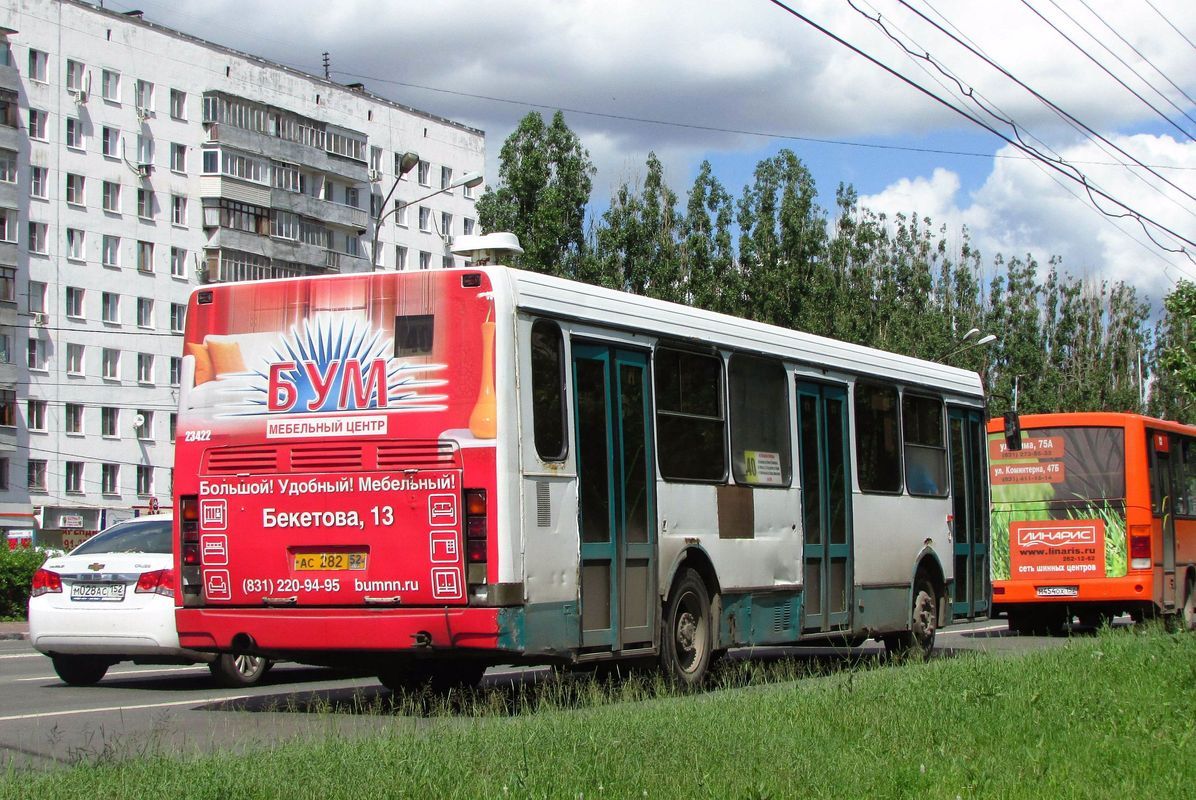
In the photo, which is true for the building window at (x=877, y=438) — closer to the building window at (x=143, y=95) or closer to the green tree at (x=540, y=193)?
the green tree at (x=540, y=193)

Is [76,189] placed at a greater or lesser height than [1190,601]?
greater

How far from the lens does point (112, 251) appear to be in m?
70.9

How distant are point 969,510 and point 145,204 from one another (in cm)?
5973

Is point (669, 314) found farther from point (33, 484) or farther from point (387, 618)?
point (33, 484)

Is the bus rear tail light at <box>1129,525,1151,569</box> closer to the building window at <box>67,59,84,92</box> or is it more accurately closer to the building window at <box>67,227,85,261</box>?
the building window at <box>67,227,85,261</box>

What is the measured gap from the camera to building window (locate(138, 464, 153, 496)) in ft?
235

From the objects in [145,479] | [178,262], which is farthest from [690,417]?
[178,262]

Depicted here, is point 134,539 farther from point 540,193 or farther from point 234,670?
point 540,193

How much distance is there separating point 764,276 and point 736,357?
132ft

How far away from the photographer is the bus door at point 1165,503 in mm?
23672

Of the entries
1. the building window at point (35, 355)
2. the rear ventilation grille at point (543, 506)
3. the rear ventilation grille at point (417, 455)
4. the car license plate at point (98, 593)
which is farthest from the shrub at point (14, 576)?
the building window at point (35, 355)

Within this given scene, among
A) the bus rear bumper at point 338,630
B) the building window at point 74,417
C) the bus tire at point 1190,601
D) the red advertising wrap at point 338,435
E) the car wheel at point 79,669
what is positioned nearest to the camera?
the bus rear bumper at point 338,630

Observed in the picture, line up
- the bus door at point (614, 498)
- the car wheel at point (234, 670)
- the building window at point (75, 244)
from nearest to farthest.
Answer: the bus door at point (614, 498) < the car wheel at point (234, 670) < the building window at point (75, 244)

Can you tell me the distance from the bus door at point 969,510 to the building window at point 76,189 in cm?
5723
